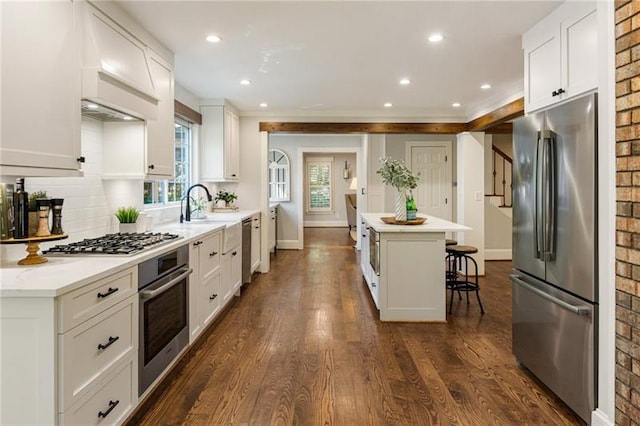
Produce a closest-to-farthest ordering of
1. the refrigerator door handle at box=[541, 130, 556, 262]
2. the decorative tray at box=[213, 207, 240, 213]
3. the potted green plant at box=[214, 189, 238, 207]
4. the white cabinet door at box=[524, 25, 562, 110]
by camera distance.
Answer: the refrigerator door handle at box=[541, 130, 556, 262] → the white cabinet door at box=[524, 25, 562, 110] → the decorative tray at box=[213, 207, 240, 213] → the potted green plant at box=[214, 189, 238, 207]

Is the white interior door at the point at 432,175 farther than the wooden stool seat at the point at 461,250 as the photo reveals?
Yes

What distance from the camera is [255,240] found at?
565 cm

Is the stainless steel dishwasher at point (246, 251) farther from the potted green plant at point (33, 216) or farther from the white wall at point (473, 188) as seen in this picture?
the white wall at point (473, 188)

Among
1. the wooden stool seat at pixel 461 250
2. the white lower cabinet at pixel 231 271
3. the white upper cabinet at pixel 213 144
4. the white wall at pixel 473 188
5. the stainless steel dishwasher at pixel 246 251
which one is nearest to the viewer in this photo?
the white lower cabinet at pixel 231 271

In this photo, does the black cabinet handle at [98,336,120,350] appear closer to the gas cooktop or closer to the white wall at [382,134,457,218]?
the gas cooktop

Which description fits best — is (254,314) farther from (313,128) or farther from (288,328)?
(313,128)

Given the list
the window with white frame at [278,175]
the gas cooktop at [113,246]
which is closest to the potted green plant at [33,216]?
the gas cooktop at [113,246]

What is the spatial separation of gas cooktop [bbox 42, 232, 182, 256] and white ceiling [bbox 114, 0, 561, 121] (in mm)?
1477

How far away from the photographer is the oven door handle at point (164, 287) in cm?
214

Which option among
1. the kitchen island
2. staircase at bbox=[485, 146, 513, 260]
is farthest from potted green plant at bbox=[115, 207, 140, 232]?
staircase at bbox=[485, 146, 513, 260]

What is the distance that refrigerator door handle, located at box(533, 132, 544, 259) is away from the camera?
7.82 ft

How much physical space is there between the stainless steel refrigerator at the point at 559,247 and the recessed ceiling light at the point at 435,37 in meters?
0.91

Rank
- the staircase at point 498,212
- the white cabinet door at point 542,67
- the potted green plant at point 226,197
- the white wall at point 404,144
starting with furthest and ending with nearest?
1. the white wall at point 404,144
2. the staircase at point 498,212
3. the potted green plant at point 226,197
4. the white cabinet door at point 542,67

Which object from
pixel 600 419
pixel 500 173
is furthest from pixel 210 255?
pixel 500 173
